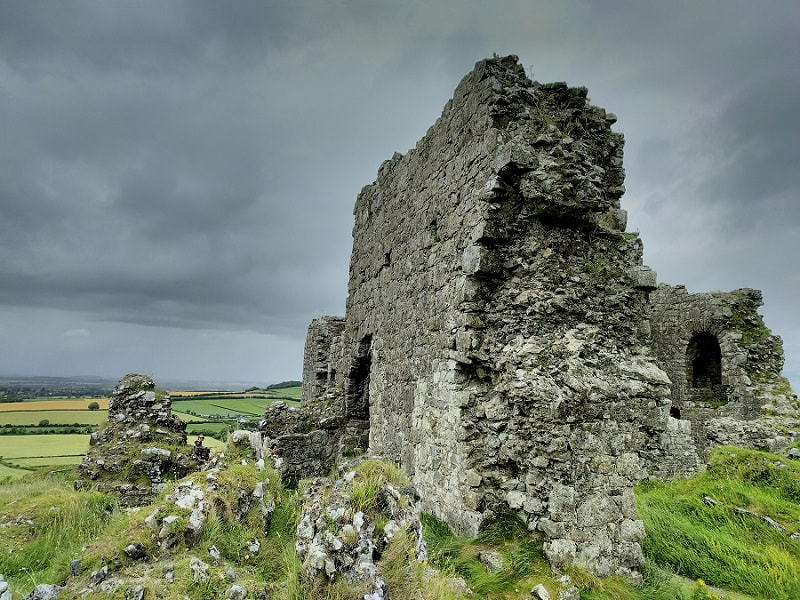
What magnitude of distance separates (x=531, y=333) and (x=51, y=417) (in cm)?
1963

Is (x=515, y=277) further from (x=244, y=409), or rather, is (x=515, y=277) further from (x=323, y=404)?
→ (x=244, y=409)

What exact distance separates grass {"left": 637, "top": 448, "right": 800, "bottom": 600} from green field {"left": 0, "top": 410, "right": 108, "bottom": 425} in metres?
16.7

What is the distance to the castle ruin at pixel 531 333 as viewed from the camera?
4.83 meters

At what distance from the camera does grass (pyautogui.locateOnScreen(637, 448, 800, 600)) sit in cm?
443

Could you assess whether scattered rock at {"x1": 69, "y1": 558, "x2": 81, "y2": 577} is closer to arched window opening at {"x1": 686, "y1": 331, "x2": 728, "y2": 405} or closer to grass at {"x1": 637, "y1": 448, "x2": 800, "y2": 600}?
grass at {"x1": 637, "y1": 448, "x2": 800, "y2": 600}

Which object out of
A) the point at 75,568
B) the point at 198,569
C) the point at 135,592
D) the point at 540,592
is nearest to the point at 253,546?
the point at 198,569

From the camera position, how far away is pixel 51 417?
1741 cm

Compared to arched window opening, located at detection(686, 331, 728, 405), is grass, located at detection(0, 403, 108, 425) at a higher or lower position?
lower

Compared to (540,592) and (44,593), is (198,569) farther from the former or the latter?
(540,592)

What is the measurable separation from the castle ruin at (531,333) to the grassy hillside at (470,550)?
0.96ft

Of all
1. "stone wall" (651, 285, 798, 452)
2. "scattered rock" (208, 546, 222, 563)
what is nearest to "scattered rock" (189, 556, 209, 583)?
"scattered rock" (208, 546, 222, 563)

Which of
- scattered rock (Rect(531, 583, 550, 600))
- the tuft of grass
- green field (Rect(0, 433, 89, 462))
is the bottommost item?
green field (Rect(0, 433, 89, 462))

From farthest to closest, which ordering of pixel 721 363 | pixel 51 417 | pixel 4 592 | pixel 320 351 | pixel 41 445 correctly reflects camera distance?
pixel 51 417, pixel 320 351, pixel 721 363, pixel 41 445, pixel 4 592

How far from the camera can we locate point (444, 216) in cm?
698
